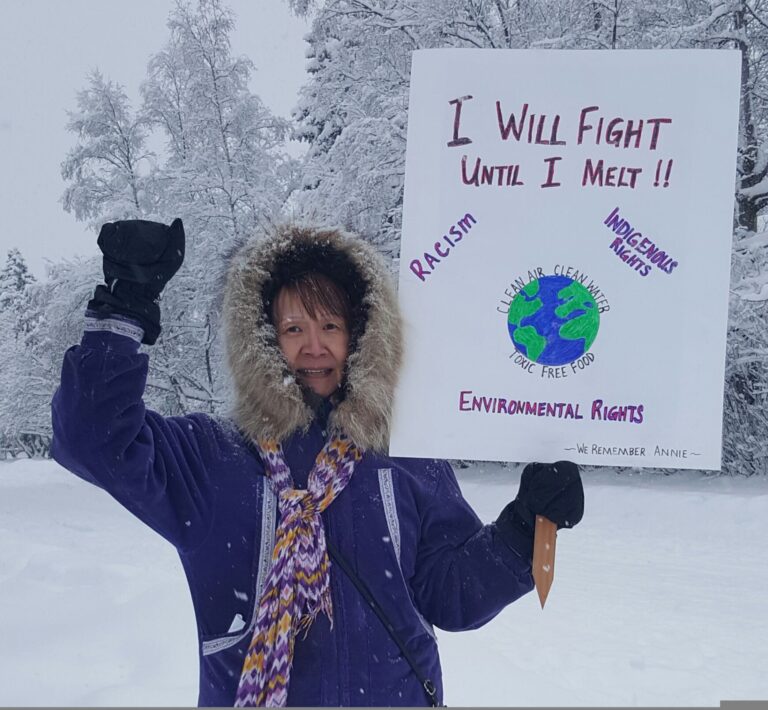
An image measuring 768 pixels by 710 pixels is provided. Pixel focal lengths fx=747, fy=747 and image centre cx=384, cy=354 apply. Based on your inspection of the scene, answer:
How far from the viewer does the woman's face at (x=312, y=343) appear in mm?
1711

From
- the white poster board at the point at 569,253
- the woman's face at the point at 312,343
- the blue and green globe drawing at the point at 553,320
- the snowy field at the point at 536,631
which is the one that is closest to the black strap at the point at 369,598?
the white poster board at the point at 569,253

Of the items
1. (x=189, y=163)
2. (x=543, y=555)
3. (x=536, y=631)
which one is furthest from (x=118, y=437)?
(x=189, y=163)

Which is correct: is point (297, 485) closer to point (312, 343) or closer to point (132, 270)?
point (312, 343)

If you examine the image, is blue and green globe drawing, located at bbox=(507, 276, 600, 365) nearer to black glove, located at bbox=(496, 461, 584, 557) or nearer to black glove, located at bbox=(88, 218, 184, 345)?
black glove, located at bbox=(496, 461, 584, 557)

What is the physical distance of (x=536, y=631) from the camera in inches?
176

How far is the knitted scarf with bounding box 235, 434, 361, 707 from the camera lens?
1.48 meters

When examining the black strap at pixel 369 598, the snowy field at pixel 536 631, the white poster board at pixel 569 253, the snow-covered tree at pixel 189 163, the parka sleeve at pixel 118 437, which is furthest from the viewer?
the snow-covered tree at pixel 189 163

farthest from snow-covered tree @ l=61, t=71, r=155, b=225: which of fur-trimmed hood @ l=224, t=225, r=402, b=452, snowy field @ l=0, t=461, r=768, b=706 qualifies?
fur-trimmed hood @ l=224, t=225, r=402, b=452

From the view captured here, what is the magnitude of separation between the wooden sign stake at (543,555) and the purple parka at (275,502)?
0.05 metres

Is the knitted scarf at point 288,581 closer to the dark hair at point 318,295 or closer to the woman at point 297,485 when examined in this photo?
the woman at point 297,485

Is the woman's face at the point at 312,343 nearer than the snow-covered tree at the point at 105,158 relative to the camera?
Yes

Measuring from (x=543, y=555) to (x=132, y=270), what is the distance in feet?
3.47

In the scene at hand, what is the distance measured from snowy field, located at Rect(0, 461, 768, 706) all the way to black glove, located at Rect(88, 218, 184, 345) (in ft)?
7.54

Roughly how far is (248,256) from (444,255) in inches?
18.4
